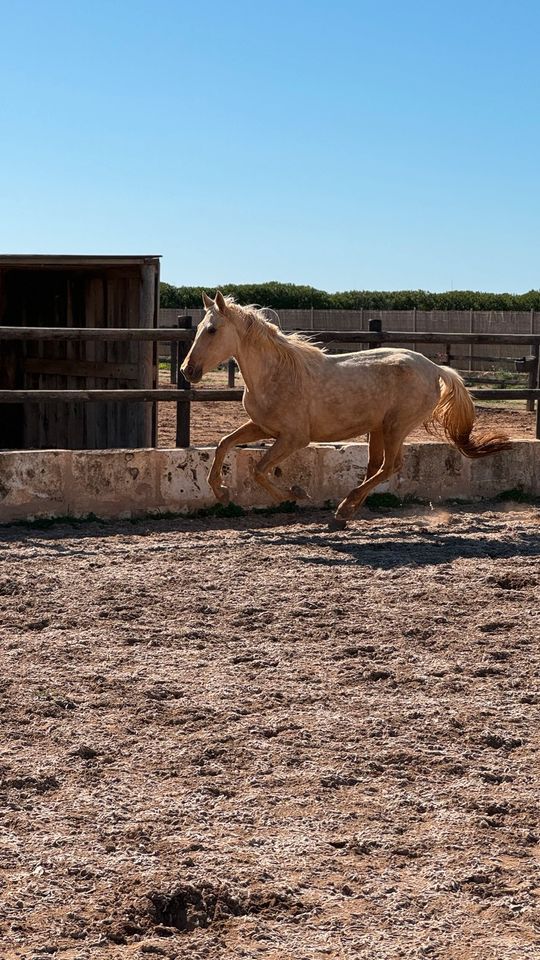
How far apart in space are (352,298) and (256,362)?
1691 inches

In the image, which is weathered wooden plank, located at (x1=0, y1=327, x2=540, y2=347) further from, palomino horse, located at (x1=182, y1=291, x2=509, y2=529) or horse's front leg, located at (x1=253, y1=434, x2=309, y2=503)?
horse's front leg, located at (x1=253, y1=434, x2=309, y2=503)

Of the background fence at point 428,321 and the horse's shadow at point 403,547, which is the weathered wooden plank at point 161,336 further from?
the background fence at point 428,321

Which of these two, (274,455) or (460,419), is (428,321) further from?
(274,455)

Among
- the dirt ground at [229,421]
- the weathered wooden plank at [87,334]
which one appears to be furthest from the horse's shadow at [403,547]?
the dirt ground at [229,421]

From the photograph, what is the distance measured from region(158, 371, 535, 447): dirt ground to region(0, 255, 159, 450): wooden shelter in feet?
4.81

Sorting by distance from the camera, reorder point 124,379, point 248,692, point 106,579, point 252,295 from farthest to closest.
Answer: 1. point 252,295
2. point 124,379
3. point 106,579
4. point 248,692

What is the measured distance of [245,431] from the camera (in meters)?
8.78

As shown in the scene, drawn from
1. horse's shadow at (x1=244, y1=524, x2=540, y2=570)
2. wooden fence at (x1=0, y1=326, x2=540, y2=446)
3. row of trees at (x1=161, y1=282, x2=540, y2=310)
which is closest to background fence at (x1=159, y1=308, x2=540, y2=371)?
row of trees at (x1=161, y1=282, x2=540, y2=310)

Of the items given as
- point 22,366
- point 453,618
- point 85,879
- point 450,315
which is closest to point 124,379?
point 22,366

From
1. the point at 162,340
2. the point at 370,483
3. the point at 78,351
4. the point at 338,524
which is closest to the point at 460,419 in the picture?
the point at 370,483

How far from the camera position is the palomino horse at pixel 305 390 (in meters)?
8.54

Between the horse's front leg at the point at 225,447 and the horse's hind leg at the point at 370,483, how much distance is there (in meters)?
0.81

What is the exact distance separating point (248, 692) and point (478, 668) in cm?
108

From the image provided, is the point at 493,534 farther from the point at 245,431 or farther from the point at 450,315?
the point at 450,315
